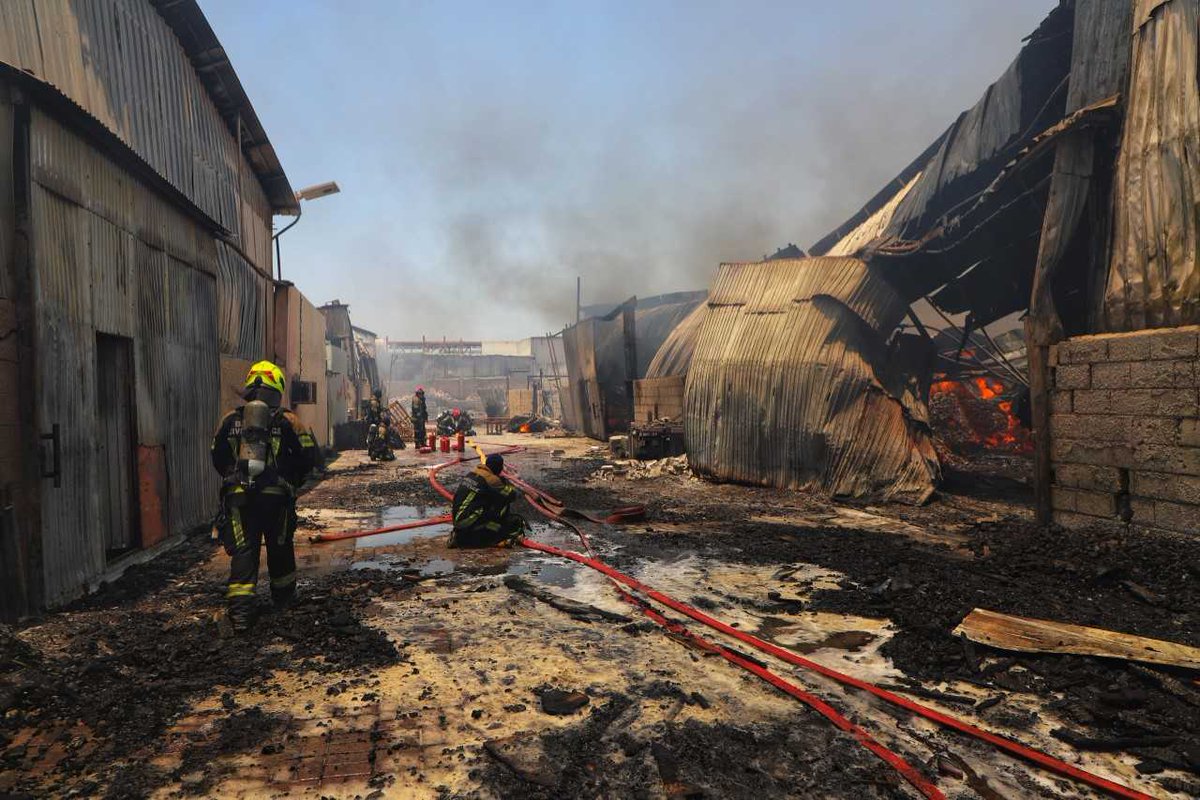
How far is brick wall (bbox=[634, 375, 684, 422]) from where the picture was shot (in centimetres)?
1545

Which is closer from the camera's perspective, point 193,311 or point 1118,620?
point 1118,620

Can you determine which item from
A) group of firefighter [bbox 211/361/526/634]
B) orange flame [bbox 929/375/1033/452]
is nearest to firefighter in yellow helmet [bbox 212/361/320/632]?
group of firefighter [bbox 211/361/526/634]

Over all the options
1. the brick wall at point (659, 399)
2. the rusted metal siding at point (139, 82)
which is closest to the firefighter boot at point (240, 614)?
the rusted metal siding at point (139, 82)

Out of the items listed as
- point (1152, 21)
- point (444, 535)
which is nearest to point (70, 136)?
point (444, 535)

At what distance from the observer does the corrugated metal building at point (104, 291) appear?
4445 mm

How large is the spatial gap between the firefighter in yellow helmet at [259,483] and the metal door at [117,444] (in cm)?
189

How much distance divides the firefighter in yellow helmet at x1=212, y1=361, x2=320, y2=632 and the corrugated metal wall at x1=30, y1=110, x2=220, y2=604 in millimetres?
1296

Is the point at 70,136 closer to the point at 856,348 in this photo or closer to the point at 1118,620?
the point at 1118,620

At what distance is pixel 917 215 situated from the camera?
1017 centimetres

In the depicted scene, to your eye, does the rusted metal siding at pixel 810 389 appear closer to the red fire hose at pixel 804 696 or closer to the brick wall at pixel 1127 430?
the brick wall at pixel 1127 430

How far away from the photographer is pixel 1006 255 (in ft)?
31.8

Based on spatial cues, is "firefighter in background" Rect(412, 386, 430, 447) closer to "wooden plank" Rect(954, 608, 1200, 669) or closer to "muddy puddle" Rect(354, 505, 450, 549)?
"muddy puddle" Rect(354, 505, 450, 549)

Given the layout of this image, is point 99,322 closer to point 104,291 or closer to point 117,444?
point 104,291

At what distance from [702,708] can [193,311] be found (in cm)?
768
